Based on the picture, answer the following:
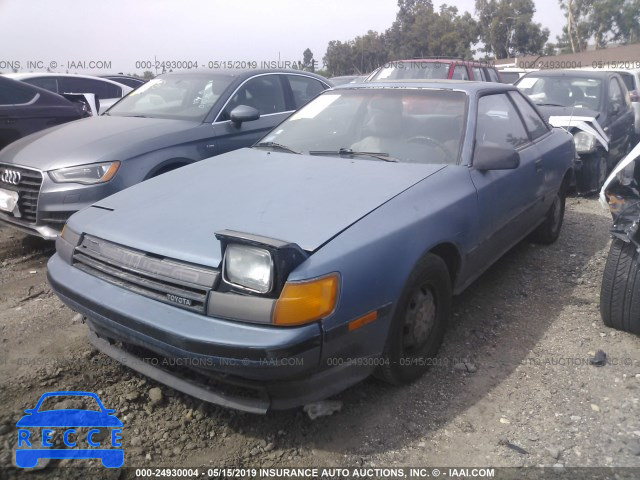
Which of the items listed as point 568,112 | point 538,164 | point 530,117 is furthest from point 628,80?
point 538,164

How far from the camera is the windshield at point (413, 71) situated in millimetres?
8945

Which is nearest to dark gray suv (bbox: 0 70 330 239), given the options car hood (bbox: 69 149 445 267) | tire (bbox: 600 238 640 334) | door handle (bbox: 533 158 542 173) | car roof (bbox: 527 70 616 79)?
car hood (bbox: 69 149 445 267)

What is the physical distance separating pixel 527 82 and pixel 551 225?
436 centimetres

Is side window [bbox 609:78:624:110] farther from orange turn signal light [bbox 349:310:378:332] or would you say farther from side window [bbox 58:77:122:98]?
side window [bbox 58:77:122:98]

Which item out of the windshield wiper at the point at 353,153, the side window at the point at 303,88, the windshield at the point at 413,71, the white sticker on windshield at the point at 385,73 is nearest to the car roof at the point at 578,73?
the windshield at the point at 413,71

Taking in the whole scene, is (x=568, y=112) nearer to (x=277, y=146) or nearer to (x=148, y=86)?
(x=277, y=146)

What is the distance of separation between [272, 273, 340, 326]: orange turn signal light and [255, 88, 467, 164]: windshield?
135 centimetres

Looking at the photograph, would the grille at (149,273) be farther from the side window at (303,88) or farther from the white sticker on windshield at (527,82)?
the white sticker on windshield at (527,82)

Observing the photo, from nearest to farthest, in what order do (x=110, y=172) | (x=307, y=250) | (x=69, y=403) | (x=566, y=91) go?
(x=307, y=250) < (x=69, y=403) < (x=110, y=172) < (x=566, y=91)

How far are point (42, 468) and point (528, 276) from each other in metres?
3.58

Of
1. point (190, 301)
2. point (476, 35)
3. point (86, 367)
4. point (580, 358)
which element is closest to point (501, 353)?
point (580, 358)

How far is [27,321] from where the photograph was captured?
3.37m

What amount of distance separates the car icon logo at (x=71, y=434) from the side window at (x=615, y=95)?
24.6ft

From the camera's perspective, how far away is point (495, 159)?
3049 mm
